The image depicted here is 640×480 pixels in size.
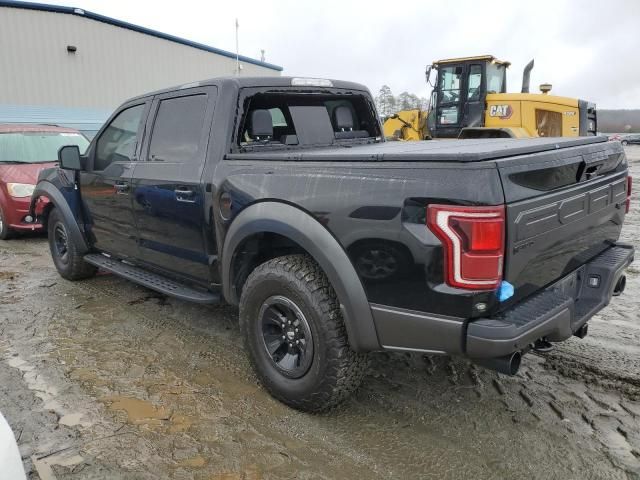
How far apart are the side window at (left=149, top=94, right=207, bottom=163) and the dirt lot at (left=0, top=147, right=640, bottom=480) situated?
141 centimetres

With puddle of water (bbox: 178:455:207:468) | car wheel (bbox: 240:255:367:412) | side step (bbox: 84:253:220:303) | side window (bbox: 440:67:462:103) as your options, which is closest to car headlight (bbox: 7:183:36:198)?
side step (bbox: 84:253:220:303)

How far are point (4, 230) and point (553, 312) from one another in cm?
740

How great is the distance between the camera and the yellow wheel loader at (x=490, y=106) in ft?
33.6

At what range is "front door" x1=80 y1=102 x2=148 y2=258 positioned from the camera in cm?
396

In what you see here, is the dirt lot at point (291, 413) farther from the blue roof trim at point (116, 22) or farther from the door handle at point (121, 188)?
the blue roof trim at point (116, 22)

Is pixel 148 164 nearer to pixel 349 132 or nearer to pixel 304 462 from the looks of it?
pixel 349 132

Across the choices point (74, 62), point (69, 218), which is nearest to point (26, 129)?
point (69, 218)

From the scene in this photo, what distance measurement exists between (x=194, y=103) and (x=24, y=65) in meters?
15.2

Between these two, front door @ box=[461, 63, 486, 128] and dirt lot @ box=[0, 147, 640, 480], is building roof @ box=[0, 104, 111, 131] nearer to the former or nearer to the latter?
front door @ box=[461, 63, 486, 128]

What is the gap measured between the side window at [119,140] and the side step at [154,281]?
0.87 meters

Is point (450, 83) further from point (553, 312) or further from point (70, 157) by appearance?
point (553, 312)

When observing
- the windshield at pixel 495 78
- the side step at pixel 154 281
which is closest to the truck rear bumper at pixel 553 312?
the side step at pixel 154 281

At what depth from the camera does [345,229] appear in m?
2.37

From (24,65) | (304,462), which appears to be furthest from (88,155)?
(24,65)
